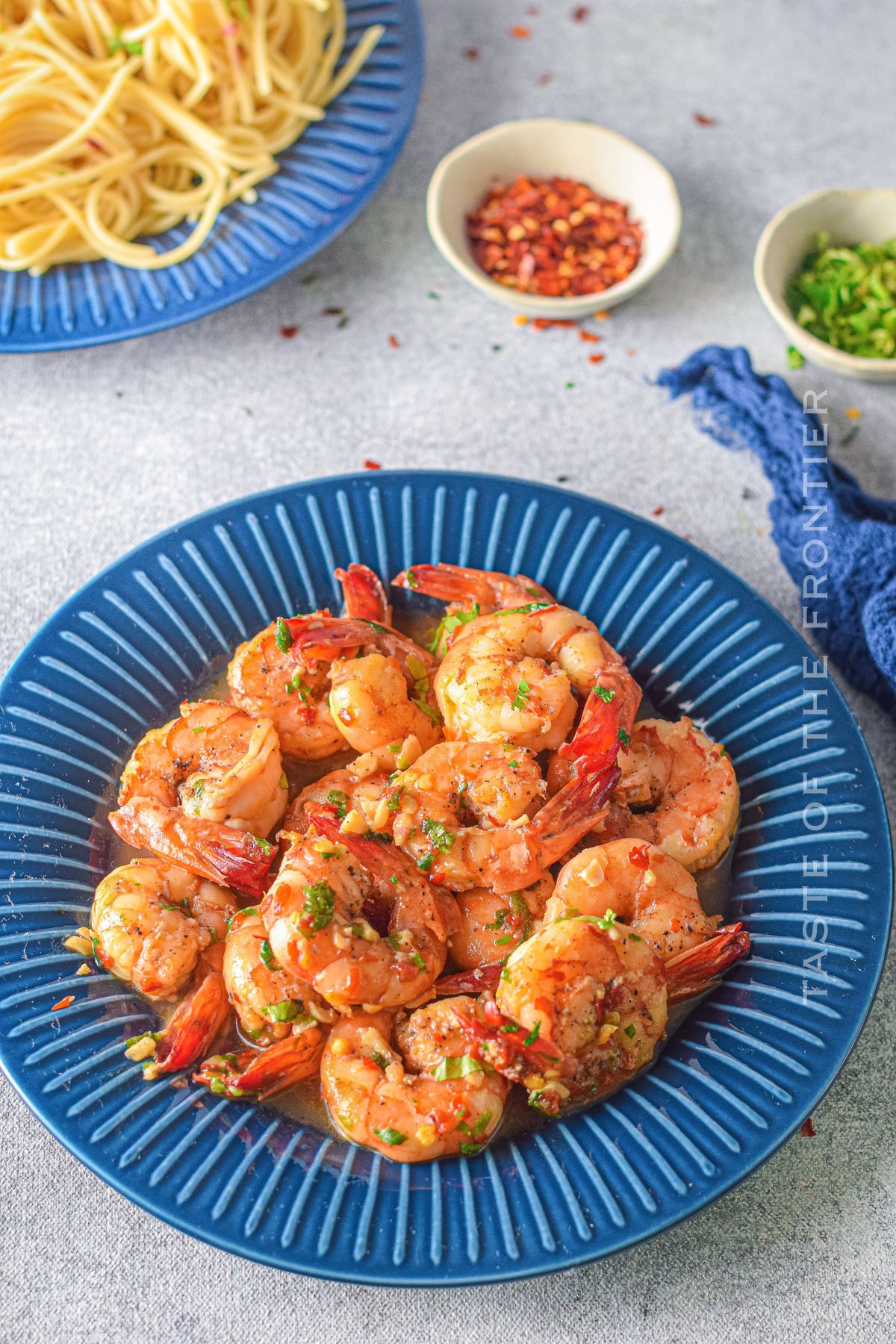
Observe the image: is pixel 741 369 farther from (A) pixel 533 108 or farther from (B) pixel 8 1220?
A: (B) pixel 8 1220

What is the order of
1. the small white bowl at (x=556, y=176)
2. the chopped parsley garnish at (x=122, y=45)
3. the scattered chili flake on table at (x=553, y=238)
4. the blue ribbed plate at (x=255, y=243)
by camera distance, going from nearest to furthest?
the blue ribbed plate at (x=255, y=243)
the small white bowl at (x=556, y=176)
the scattered chili flake on table at (x=553, y=238)
the chopped parsley garnish at (x=122, y=45)

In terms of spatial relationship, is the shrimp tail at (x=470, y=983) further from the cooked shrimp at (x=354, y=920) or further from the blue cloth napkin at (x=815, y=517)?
the blue cloth napkin at (x=815, y=517)

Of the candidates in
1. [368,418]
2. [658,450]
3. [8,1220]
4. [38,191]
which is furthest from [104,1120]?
[38,191]

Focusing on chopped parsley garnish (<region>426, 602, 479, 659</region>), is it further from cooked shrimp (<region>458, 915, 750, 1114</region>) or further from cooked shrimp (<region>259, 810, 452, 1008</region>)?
cooked shrimp (<region>458, 915, 750, 1114</region>)

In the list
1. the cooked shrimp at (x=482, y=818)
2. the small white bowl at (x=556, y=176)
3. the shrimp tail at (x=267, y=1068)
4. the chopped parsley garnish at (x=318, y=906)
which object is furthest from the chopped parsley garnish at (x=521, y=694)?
the small white bowl at (x=556, y=176)

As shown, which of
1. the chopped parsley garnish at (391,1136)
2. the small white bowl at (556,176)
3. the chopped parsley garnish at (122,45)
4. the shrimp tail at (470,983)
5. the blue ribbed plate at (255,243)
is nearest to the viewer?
the chopped parsley garnish at (391,1136)
